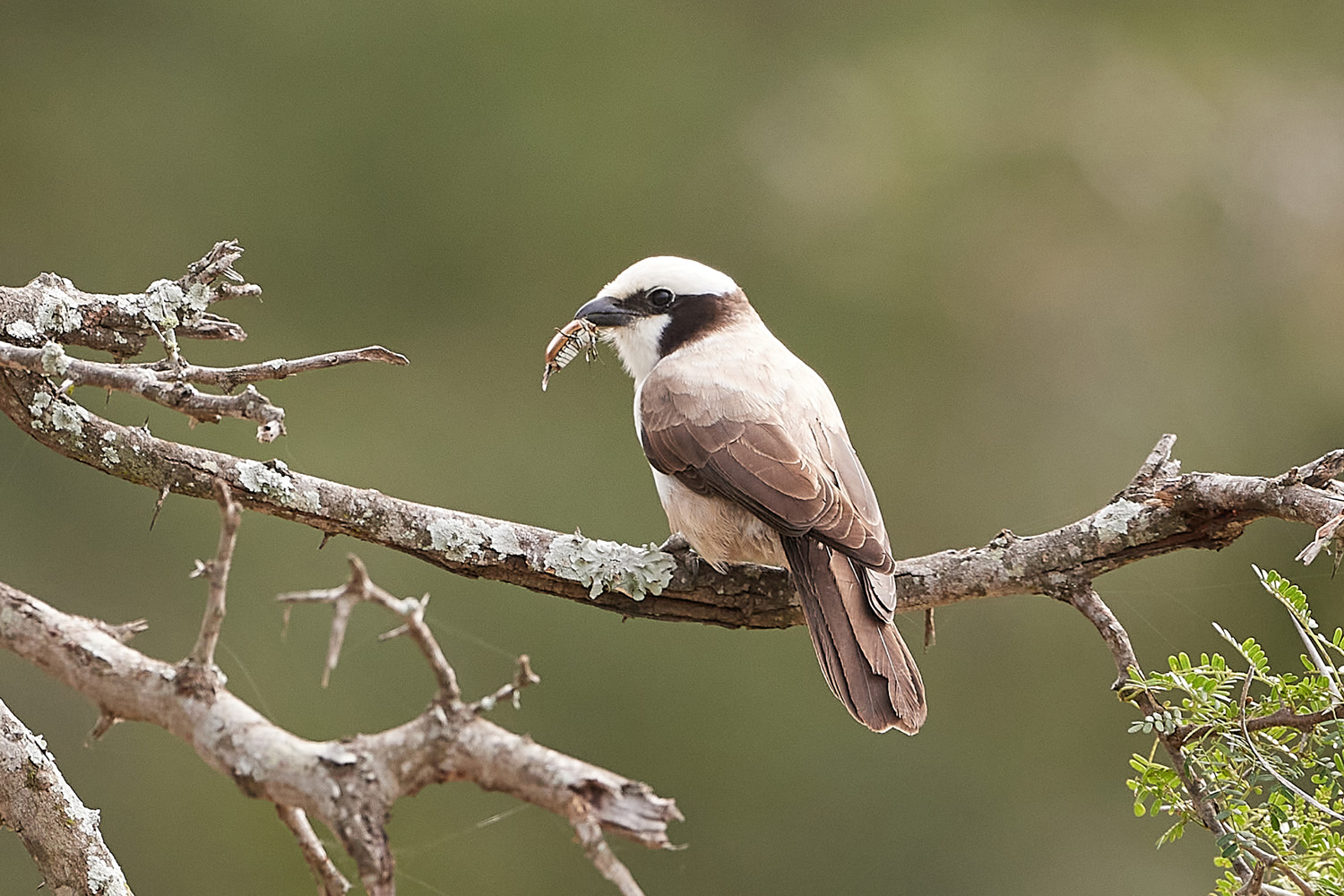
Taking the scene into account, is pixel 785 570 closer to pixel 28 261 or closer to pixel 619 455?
pixel 619 455

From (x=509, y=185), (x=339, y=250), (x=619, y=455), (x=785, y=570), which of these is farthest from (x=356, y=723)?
(x=785, y=570)

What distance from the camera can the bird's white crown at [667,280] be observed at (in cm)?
288

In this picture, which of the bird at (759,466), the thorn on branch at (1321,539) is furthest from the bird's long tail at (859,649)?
the thorn on branch at (1321,539)

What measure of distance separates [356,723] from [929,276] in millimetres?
3249

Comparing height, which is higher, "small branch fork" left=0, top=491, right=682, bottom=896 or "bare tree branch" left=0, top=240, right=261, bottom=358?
"bare tree branch" left=0, top=240, right=261, bottom=358

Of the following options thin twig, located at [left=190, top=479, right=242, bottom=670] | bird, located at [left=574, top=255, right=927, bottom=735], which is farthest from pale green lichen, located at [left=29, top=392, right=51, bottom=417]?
bird, located at [left=574, top=255, right=927, bottom=735]

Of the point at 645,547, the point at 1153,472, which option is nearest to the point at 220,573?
the point at 645,547

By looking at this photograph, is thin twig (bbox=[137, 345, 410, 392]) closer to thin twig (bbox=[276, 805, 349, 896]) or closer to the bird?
thin twig (bbox=[276, 805, 349, 896])

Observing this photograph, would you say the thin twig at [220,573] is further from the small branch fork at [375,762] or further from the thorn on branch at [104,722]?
the thorn on branch at [104,722]

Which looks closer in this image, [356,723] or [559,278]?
[356,723]

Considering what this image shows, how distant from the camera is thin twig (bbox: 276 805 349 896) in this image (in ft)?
4.81

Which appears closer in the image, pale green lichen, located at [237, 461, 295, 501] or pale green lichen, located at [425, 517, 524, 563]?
pale green lichen, located at [237, 461, 295, 501]

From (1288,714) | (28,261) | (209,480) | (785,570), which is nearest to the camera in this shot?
(1288,714)

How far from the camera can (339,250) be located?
636 cm
